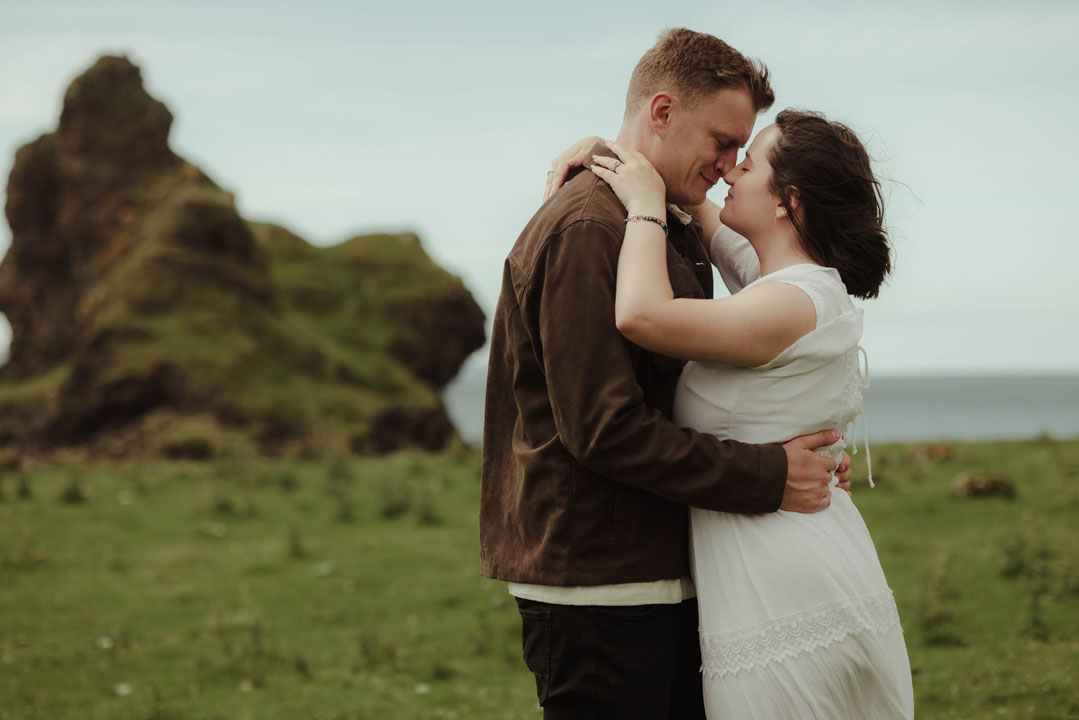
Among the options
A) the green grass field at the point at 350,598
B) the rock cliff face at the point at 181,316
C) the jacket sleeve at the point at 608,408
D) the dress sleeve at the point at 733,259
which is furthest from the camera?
the rock cliff face at the point at 181,316

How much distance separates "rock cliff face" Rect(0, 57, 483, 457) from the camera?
70.5 ft

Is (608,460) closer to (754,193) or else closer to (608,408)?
(608,408)

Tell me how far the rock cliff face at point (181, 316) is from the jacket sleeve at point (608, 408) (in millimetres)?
→ 17683

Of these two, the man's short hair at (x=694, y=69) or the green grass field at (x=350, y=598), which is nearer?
the man's short hair at (x=694, y=69)

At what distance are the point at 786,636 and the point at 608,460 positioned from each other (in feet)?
2.40

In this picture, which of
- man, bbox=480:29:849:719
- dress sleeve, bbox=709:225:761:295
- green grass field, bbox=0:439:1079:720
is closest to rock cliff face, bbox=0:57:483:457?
green grass field, bbox=0:439:1079:720

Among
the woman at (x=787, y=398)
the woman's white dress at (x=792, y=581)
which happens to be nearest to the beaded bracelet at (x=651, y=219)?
the woman at (x=787, y=398)

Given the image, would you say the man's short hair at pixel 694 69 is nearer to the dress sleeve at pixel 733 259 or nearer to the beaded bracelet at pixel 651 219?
the beaded bracelet at pixel 651 219

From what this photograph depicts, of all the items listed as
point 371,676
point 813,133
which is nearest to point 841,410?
point 813,133

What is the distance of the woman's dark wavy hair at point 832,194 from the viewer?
2.95 meters

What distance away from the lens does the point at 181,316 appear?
2289 centimetres

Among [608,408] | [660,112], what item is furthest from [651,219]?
[608,408]

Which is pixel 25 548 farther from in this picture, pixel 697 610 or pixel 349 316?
pixel 349 316

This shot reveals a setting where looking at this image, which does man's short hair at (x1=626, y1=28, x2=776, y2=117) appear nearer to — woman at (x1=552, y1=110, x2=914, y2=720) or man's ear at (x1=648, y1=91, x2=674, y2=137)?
man's ear at (x1=648, y1=91, x2=674, y2=137)
